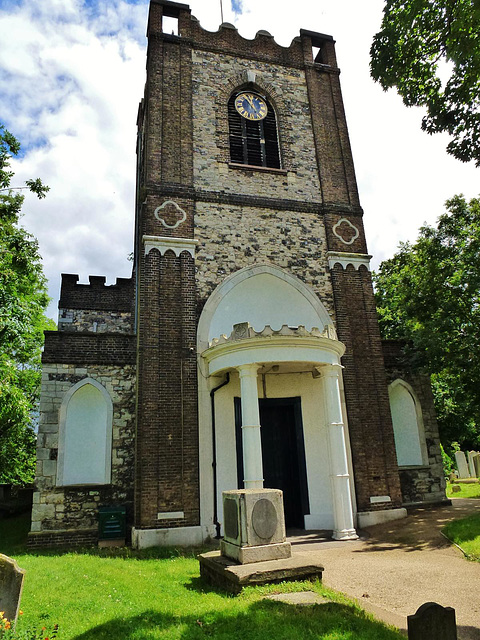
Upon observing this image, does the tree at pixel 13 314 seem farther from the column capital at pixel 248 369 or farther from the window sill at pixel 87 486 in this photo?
the column capital at pixel 248 369

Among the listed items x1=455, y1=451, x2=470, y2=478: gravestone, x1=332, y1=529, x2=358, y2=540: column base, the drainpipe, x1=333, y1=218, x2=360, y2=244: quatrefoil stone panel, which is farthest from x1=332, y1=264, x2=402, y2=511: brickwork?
x1=455, y1=451, x2=470, y2=478: gravestone

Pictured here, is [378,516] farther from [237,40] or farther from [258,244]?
[237,40]

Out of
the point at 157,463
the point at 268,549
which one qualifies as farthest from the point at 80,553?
the point at 268,549

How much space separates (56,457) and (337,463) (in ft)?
22.8

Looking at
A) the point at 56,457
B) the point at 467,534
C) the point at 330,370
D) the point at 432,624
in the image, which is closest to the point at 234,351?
the point at 330,370

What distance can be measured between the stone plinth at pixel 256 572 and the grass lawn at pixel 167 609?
118mm

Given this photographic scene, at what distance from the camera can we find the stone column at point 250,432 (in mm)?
9961

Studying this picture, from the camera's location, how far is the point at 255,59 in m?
16.4

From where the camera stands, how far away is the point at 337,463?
1079 centimetres

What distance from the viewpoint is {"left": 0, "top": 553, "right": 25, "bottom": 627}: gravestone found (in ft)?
16.3

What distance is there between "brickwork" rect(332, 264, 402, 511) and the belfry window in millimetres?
4551

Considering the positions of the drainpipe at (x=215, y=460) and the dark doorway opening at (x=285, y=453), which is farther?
the dark doorway opening at (x=285, y=453)

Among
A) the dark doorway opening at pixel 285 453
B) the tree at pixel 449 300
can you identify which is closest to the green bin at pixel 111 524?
the dark doorway opening at pixel 285 453

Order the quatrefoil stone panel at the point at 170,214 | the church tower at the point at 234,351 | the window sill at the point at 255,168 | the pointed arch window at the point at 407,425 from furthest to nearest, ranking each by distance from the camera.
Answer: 1. the window sill at the point at 255,168
2. the pointed arch window at the point at 407,425
3. the quatrefoil stone panel at the point at 170,214
4. the church tower at the point at 234,351
